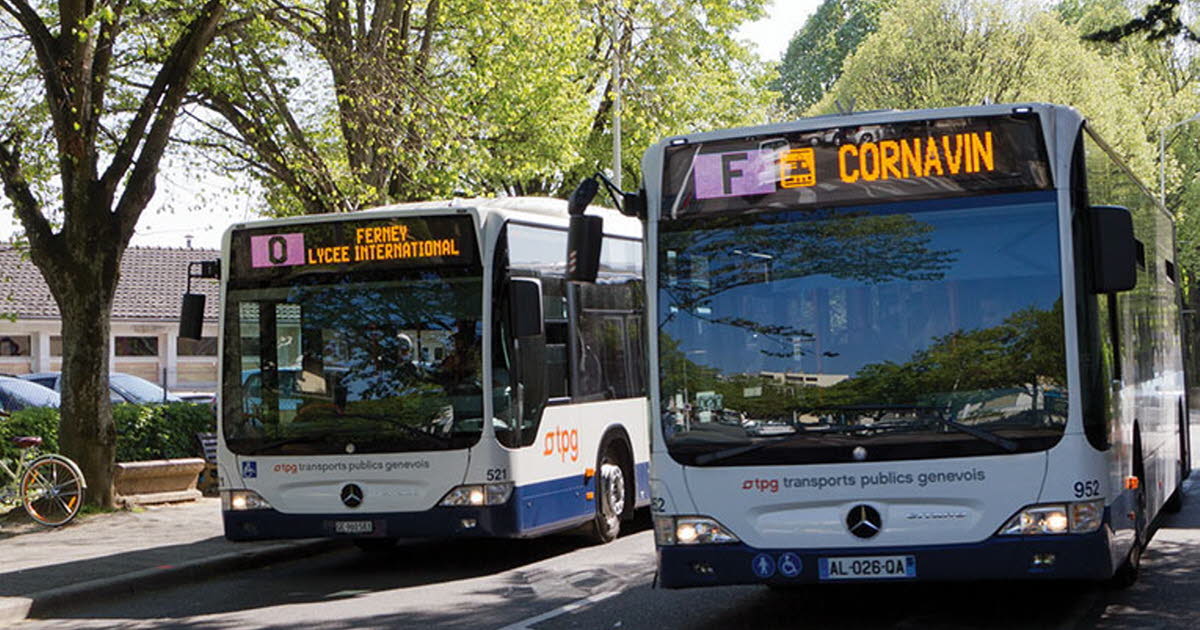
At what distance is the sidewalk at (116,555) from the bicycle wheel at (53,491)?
17 centimetres

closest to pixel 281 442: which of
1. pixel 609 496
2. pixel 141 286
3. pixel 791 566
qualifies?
pixel 609 496

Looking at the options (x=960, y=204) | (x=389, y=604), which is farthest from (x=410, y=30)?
(x=960, y=204)

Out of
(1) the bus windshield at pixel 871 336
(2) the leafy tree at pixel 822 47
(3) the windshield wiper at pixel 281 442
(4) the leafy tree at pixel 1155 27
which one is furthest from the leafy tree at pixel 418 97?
(2) the leafy tree at pixel 822 47

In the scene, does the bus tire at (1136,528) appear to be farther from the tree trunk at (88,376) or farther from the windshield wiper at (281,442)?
the tree trunk at (88,376)

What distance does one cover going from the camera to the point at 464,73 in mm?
27641

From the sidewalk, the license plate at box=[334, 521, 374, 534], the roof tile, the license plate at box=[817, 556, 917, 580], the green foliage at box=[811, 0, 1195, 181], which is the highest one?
the green foliage at box=[811, 0, 1195, 181]

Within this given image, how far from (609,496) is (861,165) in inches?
262

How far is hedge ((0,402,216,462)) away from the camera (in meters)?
19.2

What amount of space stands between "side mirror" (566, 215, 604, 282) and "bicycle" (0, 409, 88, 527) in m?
9.30

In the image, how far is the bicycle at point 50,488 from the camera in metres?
16.5

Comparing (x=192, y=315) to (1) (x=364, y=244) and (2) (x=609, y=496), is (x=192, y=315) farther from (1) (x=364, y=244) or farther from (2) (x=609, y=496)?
(2) (x=609, y=496)

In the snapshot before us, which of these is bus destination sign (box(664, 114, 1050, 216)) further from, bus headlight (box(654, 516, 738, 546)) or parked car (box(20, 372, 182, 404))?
parked car (box(20, 372, 182, 404))

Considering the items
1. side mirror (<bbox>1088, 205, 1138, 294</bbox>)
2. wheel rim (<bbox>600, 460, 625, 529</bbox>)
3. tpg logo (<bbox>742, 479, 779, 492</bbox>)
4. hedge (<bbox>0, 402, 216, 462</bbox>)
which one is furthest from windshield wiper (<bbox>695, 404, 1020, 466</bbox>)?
hedge (<bbox>0, 402, 216, 462</bbox>)

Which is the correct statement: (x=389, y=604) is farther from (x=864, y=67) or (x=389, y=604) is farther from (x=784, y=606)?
(x=864, y=67)
